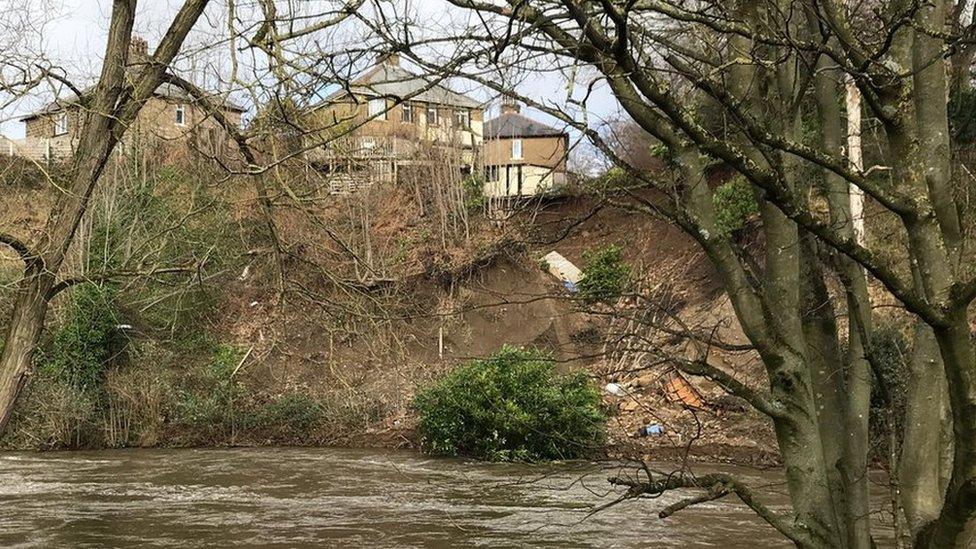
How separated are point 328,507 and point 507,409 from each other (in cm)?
444

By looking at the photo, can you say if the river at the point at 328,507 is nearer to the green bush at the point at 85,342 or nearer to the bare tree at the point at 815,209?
the green bush at the point at 85,342

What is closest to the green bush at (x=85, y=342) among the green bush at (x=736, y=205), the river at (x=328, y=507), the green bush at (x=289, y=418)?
the river at (x=328, y=507)

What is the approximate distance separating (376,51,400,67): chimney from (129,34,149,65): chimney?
11.4 ft

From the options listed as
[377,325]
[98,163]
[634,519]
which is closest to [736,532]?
[634,519]

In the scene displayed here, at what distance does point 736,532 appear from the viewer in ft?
37.5

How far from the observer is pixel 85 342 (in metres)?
20.9

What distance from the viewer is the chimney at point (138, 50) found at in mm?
7243

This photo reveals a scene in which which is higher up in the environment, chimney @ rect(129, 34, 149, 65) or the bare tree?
chimney @ rect(129, 34, 149, 65)

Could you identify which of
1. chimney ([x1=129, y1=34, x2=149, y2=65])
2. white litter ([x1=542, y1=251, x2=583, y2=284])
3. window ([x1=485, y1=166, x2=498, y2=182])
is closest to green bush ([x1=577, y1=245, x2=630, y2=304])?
white litter ([x1=542, y1=251, x2=583, y2=284])

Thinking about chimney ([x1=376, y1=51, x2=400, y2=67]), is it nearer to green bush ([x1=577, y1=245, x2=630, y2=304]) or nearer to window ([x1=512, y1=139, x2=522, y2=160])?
green bush ([x1=577, y1=245, x2=630, y2=304])

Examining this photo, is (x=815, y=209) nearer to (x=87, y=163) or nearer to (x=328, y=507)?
(x=87, y=163)

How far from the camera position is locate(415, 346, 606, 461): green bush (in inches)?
667

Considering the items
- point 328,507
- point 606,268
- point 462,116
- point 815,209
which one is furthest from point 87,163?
point 606,268

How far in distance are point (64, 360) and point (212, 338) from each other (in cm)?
463
